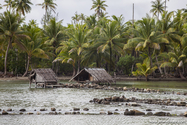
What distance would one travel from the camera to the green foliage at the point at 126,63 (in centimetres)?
4494

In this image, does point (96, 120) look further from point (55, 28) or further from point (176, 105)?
point (55, 28)

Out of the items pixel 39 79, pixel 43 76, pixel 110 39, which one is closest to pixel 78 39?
pixel 110 39

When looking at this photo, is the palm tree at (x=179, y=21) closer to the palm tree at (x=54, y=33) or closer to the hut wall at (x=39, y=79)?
the palm tree at (x=54, y=33)

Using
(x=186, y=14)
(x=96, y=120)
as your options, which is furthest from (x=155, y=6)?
(x=96, y=120)

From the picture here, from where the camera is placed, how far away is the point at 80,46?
42344mm

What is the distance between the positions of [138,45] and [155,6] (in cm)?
2593

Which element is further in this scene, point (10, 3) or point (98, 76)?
point (10, 3)

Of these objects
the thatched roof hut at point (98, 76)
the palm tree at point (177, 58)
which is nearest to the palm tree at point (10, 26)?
the thatched roof hut at point (98, 76)

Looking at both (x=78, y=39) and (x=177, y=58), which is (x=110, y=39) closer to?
(x=78, y=39)

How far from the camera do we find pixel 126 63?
44.8 m

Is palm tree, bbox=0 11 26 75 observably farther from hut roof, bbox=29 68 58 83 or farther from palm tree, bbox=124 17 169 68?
palm tree, bbox=124 17 169 68

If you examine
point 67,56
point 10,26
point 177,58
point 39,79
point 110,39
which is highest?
point 10,26

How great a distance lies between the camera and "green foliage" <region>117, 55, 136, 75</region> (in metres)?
44.9

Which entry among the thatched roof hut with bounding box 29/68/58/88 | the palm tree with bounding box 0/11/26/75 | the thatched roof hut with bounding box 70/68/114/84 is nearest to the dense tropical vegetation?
the palm tree with bounding box 0/11/26/75
